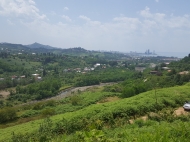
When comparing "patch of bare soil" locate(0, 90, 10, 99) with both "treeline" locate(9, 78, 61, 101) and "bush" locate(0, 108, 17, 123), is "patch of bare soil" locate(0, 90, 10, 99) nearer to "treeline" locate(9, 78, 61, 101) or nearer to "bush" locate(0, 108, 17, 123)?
"treeline" locate(9, 78, 61, 101)

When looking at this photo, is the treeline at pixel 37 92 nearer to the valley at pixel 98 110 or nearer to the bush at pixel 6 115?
the valley at pixel 98 110

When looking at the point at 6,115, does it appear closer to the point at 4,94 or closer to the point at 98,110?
the point at 98,110

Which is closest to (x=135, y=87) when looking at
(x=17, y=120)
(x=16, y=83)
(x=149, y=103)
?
(x=149, y=103)

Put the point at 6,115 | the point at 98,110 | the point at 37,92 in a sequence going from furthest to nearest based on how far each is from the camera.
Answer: the point at 37,92 → the point at 6,115 → the point at 98,110

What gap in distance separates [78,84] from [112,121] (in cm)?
6799

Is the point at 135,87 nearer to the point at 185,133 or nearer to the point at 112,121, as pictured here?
the point at 112,121

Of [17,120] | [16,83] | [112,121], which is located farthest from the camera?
[16,83]

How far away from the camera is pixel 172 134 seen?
922 centimetres

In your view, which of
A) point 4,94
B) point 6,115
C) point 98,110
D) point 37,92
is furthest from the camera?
point 4,94

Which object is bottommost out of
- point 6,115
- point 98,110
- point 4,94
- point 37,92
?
point 4,94

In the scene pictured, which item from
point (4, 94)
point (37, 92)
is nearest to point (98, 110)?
point (37, 92)

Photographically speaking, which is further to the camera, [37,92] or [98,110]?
[37,92]

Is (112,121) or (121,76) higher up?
(112,121)

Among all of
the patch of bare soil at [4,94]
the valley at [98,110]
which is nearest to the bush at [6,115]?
the valley at [98,110]
